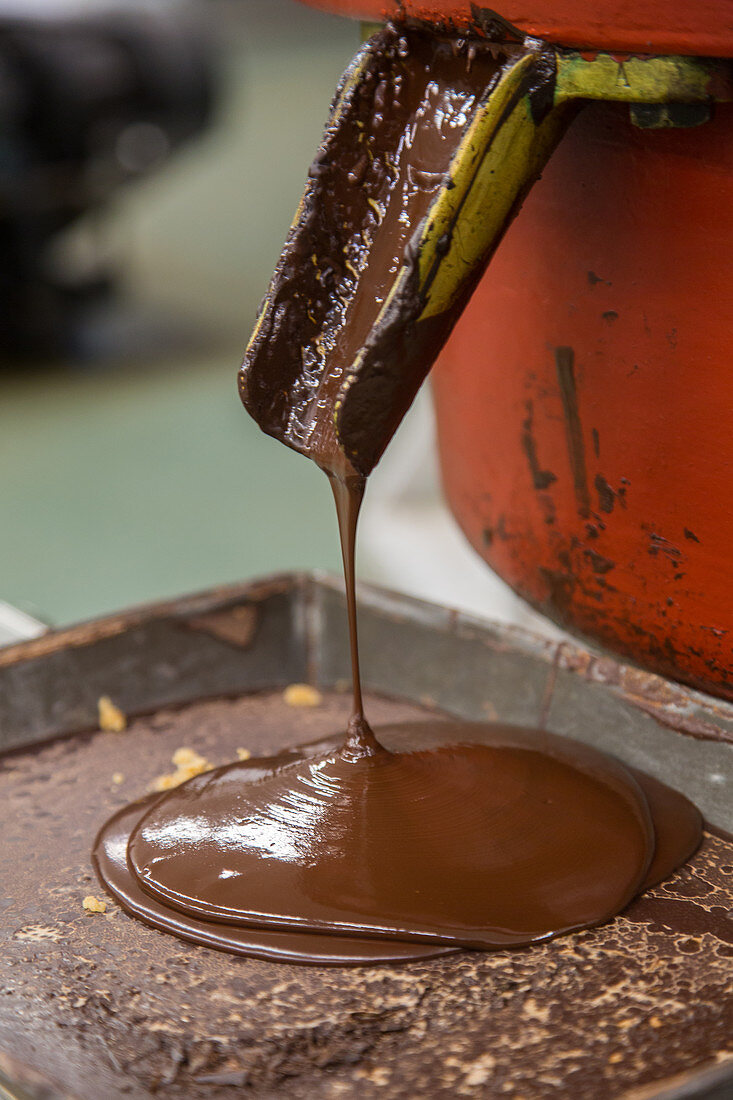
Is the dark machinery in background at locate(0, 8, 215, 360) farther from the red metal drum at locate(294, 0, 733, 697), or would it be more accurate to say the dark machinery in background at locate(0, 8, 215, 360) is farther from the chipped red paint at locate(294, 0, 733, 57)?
the chipped red paint at locate(294, 0, 733, 57)

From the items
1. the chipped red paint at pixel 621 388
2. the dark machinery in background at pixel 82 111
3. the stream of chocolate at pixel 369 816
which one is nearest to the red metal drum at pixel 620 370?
the chipped red paint at pixel 621 388

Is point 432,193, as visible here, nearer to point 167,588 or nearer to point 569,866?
point 569,866

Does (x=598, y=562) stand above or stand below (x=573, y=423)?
below

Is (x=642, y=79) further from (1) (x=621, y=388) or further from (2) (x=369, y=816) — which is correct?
(2) (x=369, y=816)

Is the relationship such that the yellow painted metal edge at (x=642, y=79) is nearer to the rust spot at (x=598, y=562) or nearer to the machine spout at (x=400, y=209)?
the machine spout at (x=400, y=209)

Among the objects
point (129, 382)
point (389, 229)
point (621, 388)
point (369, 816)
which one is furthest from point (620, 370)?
point (129, 382)

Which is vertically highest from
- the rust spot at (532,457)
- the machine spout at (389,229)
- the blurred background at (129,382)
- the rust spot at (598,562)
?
the machine spout at (389,229)

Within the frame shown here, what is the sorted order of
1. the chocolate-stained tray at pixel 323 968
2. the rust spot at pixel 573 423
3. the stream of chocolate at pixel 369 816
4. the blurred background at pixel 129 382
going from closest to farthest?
the chocolate-stained tray at pixel 323 968 < the stream of chocolate at pixel 369 816 < the rust spot at pixel 573 423 < the blurred background at pixel 129 382
